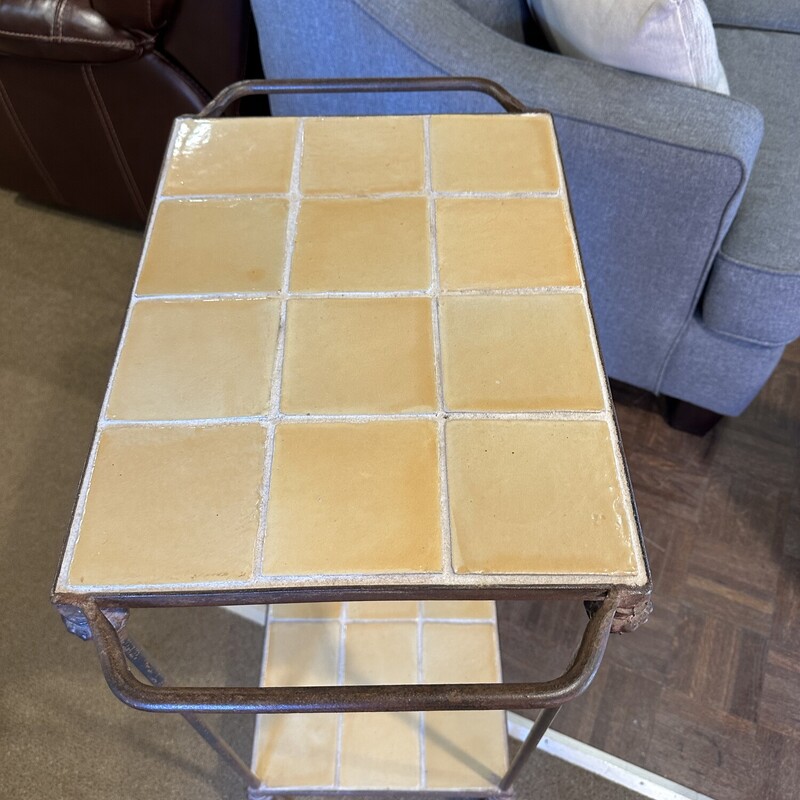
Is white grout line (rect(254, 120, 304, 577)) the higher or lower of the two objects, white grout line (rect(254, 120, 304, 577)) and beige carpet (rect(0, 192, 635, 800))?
the higher

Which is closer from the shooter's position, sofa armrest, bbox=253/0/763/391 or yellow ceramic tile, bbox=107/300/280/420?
yellow ceramic tile, bbox=107/300/280/420

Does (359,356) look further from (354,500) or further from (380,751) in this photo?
(380,751)

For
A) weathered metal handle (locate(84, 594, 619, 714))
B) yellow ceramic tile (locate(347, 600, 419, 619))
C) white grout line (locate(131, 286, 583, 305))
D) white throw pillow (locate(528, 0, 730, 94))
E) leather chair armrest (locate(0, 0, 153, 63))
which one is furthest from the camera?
leather chair armrest (locate(0, 0, 153, 63))

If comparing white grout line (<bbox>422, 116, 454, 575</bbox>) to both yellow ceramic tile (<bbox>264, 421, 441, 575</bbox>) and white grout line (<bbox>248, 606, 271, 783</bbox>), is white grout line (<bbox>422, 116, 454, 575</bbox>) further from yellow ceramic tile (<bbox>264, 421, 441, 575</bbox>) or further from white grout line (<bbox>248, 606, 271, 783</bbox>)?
white grout line (<bbox>248, 606, 271, 783</bbox>)

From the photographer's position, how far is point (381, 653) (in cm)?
86

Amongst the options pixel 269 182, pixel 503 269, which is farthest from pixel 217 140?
pixel 503 269

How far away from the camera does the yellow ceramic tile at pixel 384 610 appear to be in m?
0.88

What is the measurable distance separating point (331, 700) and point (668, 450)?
940 millimetres

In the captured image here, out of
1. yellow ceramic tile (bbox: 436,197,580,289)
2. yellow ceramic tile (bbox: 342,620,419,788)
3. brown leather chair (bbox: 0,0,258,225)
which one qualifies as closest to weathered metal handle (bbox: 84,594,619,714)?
yellow ceramic tile (bbox: 436,197,580,289)

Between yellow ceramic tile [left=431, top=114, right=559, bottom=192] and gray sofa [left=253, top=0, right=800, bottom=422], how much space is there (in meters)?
0.23

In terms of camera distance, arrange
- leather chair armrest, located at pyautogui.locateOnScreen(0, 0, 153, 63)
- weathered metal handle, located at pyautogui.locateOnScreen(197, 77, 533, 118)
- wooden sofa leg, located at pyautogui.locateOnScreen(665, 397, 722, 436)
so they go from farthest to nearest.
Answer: wooden sofa leg, located at pyautogui.locateOnScreen(665, 397, 722, 436), leather chair armrest, located at pyautogui.locateOnScreen(0, 0, 153, 63), weathered metal handle, located at pyautogui.locateOnScreen(197, 77, 533, 118)

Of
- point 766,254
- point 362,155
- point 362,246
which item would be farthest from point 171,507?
point 766,254

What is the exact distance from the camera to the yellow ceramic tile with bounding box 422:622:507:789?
0.80 m

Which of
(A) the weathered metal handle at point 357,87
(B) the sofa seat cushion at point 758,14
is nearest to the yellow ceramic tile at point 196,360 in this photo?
(A) the weathered metal handle at point 357,87
